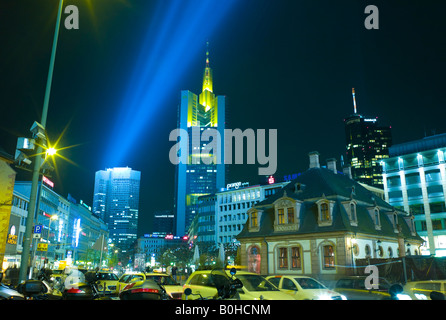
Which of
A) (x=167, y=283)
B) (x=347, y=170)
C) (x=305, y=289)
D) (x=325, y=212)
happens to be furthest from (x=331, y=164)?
(x=305, y=289)

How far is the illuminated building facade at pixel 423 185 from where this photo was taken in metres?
72.8

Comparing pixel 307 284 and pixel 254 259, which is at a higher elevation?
pixel 254 259

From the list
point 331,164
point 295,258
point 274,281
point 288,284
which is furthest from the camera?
point 331,164

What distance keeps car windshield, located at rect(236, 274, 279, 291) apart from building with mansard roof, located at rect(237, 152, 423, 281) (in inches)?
746

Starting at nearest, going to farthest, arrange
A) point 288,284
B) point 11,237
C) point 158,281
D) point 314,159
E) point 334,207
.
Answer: point 288,284 → point 158,281 → point 334,207 → point 314,159 → point 11,237

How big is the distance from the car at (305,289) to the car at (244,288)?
1.20 ft

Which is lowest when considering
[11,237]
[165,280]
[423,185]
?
[165,280]

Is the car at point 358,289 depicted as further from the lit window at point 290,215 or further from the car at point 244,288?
the lit window at point 290,215

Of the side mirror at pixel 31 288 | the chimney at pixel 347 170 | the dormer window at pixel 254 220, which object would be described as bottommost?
the side mirror at pixel 31 288

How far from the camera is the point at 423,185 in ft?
250

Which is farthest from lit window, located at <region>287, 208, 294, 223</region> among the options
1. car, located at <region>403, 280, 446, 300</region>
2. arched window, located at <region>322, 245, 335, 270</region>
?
car, located at <region>403, 280, 446, 300</region>

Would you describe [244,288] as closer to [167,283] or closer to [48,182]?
[167,283]

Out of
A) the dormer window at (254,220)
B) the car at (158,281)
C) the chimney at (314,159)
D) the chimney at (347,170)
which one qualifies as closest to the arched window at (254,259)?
the dormer window at (254,220)

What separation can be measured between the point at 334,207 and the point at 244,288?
23123 mm
